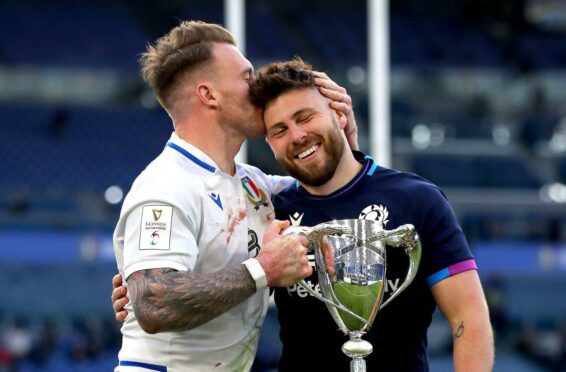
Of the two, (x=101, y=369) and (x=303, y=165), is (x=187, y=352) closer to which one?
(x=303, y=165)

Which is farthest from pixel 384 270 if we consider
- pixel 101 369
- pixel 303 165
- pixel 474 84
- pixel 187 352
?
pixel 474 84

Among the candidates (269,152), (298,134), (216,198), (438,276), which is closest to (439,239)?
(438,276)

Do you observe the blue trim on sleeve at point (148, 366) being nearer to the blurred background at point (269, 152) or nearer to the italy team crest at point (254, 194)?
the italy team crest at point (254, 194)

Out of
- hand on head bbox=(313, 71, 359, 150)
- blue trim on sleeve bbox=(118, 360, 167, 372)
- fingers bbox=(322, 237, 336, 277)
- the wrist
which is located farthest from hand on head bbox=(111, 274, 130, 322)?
hand on head bbox=(313, 71, 359, 150)

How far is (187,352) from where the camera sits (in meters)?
2.54

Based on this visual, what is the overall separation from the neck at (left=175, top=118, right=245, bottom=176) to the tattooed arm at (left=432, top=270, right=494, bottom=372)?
0.65 m

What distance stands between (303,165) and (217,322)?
0.44 metres

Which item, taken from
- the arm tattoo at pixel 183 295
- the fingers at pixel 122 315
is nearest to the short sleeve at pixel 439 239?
the arm tattoo at pixel 183 295

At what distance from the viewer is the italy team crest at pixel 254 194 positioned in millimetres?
2754

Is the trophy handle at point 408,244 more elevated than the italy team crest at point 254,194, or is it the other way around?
the italy team crest at point 254,194

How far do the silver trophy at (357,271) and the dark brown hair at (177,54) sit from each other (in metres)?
0.61

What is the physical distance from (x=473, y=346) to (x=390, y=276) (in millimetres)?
280

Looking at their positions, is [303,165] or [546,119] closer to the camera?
[303,165]

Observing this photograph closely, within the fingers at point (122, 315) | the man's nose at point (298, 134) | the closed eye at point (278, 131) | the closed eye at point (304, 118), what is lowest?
the fingers at point (122, 315)
